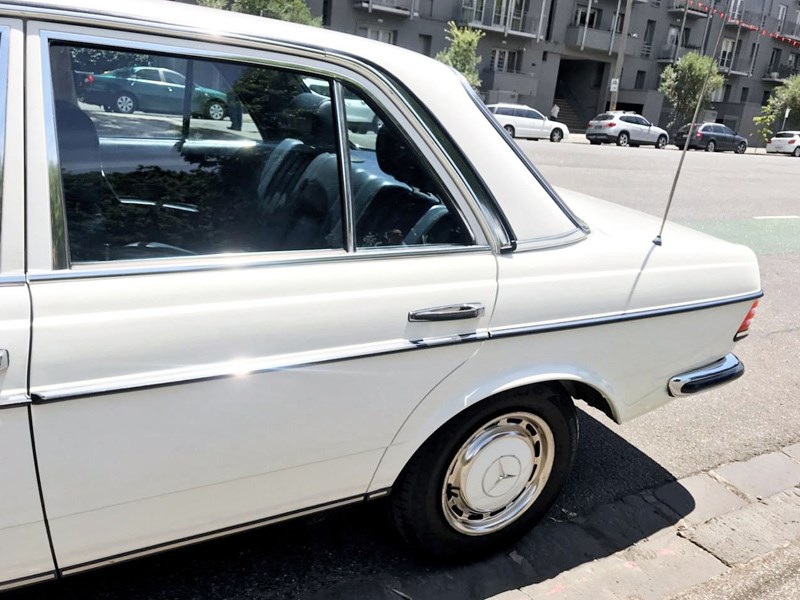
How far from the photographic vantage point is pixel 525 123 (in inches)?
1161

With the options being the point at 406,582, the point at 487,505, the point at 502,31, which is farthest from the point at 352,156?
the point at 502,31

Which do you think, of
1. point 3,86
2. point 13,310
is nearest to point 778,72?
point 3,86

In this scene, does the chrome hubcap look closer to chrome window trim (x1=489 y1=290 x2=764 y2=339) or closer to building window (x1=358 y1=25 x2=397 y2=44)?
chrome window trim (x1=489 y1=290 x2=764 y2=339)

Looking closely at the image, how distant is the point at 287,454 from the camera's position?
2.02 m

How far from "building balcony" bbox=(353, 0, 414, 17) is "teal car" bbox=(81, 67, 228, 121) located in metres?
34.7

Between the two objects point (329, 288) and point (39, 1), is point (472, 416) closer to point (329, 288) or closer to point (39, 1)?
point (329, 288)

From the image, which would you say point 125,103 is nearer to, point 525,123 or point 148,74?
point 148,74

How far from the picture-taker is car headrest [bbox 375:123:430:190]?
7.17 feet

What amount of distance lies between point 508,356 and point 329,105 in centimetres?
100

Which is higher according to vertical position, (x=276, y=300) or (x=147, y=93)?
(x=147, y=93)

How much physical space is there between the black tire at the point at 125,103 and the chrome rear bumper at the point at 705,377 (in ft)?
7.37

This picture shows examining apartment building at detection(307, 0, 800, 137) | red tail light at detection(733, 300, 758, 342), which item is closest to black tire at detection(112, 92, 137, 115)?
red tail light at detection(733, 300, 758, 342)

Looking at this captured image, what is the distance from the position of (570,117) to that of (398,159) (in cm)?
4536

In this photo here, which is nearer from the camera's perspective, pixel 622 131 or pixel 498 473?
pixel 498 473
